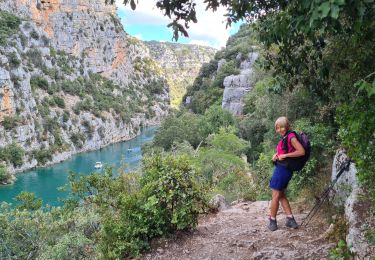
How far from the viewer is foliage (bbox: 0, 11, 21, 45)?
6738cm

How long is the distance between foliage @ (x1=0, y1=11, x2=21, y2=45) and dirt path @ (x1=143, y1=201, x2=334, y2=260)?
6702 cm

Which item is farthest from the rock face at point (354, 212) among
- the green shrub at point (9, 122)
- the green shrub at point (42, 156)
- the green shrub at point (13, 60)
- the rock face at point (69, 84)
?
the green shrub at point (13, 60)

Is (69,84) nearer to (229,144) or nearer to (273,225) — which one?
(229,144)

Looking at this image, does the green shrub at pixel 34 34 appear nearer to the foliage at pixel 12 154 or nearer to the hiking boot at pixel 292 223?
the foliage at pixel 12 154

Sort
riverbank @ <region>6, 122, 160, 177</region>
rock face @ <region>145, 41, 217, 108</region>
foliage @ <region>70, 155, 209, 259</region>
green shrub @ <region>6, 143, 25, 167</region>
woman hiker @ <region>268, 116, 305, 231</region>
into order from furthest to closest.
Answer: rock face @ <region>145, 41, 217, 108</region>
riverbank @ <region>6, 122, 160, 177</region>
green shrub @ <region>6, 143, 25, 167</region>
foliage @ <region>70, 155, 209, 259</region>
woman hiker @ <region>268, 116, 305, 231</region>

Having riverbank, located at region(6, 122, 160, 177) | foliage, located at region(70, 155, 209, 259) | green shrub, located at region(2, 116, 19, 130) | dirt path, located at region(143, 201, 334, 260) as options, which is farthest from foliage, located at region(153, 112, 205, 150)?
foliage, located at region(70, 155, 209, 259)

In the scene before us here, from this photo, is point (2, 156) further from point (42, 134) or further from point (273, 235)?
point (273, 235)

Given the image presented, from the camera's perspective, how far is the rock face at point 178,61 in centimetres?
16812

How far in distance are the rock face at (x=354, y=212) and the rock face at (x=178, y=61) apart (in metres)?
154

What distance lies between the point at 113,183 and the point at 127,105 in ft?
304

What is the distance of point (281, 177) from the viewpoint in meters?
5.49

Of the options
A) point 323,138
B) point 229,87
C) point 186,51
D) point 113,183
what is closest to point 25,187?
point 229,87

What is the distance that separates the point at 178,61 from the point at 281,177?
577 ft

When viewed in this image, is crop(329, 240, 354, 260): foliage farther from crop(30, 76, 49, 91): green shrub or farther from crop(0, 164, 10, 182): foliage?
crop(30, 76, 49, 91): green shrub
